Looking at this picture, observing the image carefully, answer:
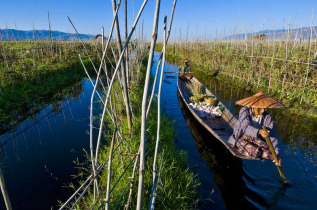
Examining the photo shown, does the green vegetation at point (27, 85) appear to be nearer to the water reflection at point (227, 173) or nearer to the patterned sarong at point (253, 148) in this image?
the water reflection at point (227, 173)

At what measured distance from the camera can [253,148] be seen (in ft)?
10.8

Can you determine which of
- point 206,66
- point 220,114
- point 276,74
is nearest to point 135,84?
point 220,114

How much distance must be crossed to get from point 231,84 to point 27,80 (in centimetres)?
1039

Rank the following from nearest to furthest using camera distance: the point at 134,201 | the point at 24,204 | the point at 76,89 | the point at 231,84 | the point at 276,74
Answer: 1. the point at 134,201
2. the point at 24,204
3. the point at 276,74
4. the point at 76,89
5. the point at 231,84

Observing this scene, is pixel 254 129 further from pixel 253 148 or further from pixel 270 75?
pixel 270 75

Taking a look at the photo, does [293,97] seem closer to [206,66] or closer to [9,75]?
[206,66]

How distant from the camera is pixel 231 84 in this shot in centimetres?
1102

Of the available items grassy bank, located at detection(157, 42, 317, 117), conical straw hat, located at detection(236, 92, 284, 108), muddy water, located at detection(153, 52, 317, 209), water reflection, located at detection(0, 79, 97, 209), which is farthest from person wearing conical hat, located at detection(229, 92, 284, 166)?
grassy bank, located at detection(157, 42, 317, 117)

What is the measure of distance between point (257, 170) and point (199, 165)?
1195 mm

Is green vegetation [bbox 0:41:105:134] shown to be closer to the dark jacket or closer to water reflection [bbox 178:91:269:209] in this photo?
water reflection [bbox 178:91:269:209]

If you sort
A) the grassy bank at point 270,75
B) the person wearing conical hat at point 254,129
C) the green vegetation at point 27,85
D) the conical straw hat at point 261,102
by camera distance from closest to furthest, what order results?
the conical straw hat at point 261,102
the person wearing conical hat at point 254,129
the green vegetation at point 27,85
the grassy bank at point 270,75

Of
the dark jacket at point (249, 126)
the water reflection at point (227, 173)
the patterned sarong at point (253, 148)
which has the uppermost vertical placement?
the dark jacket at point (249, 126)

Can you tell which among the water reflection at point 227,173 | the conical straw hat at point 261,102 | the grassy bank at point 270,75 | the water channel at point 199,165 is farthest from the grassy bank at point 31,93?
the grassy bank at point 270,75

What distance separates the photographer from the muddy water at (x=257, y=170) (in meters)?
3.25
